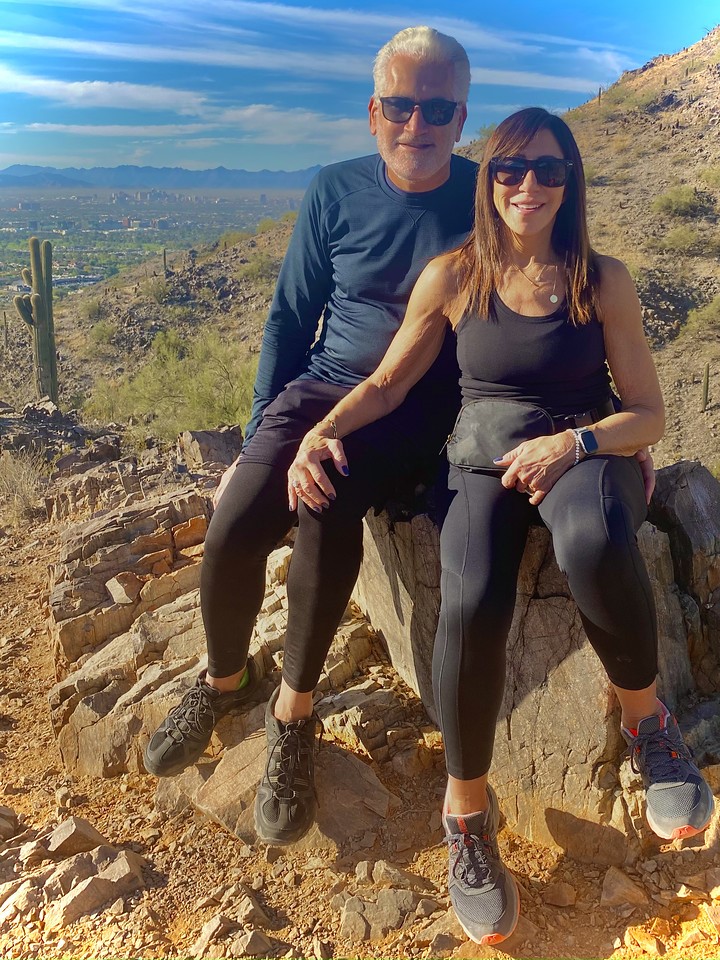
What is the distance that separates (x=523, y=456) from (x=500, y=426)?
0.15 metres

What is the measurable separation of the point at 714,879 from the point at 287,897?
124cm

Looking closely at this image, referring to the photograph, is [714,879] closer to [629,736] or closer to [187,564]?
[629,736]

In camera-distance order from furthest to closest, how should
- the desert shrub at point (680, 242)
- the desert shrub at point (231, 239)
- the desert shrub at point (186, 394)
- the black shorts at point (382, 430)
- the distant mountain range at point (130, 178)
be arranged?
1. the distant mountain range at point (130, 178)
2. the desert shrub at point (231, 239)
3. the desert shrub at point (680, 242)
4. the desert shrub at point (186, 394)
5. the black shorts at point (382, 430)

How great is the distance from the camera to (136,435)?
9992 millimetres

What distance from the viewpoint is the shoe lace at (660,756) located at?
212 cm

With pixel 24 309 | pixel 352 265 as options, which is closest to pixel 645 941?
pixel 352 265

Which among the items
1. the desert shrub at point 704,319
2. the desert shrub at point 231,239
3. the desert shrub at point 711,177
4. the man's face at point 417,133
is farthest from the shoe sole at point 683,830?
the desert shrub at point 231,239

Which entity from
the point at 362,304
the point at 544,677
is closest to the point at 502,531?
the point at 544,677

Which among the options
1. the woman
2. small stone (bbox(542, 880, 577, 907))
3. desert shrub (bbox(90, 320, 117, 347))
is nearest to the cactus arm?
desert shrub (bbox(90, 320, 117, 347))

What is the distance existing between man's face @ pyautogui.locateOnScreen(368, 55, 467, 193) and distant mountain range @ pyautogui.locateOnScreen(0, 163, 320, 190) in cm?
8696

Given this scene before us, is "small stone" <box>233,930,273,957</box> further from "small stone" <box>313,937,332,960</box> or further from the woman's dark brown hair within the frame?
the woman's dark brown hair

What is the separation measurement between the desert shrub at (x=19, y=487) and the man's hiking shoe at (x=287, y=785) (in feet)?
15.2

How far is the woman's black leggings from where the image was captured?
204cm

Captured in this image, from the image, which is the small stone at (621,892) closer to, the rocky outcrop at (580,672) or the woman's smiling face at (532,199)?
the rocky outcrop at (580,672)
